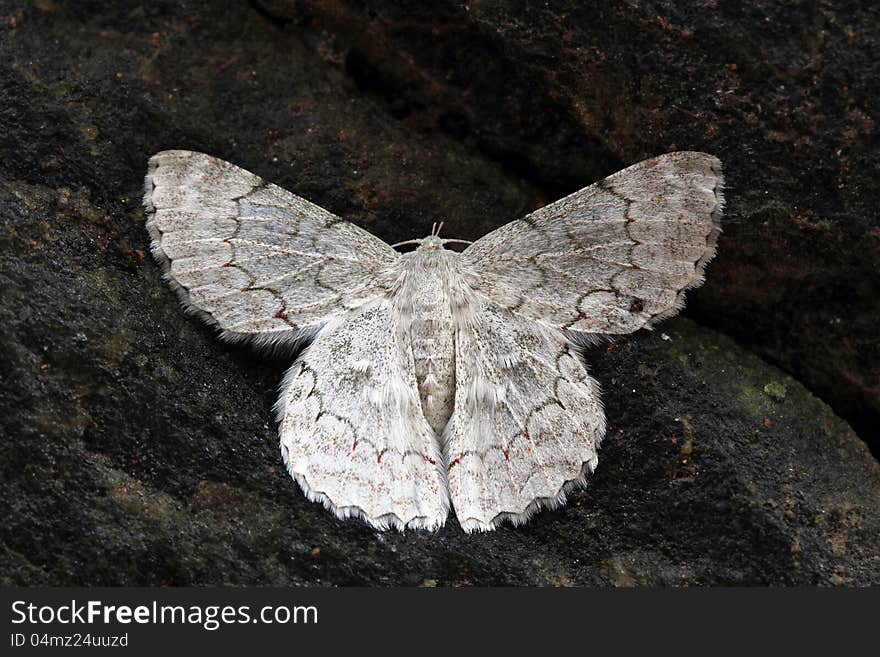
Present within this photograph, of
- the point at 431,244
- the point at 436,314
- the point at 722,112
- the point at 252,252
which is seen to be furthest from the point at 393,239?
the point at 722,112

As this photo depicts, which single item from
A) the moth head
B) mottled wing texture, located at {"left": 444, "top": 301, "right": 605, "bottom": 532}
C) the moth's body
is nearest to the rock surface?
mottled wing texture, located at {"left": 444, "top": 301, "right": 605, "bottom": 532}

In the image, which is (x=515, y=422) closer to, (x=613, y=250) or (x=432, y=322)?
(x=432, y=322)

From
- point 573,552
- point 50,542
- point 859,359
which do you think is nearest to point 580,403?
point 573,552

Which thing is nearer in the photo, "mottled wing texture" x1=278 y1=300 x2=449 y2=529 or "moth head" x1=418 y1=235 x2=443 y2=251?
"mottled wing texture" x1=278 y1=300 x2=449 y2=529

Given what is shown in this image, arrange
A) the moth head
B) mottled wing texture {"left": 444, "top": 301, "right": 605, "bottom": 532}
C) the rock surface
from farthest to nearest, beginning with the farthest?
the moth head
mottled wing texture {"left": 444, "top": 301, "right": 605, "bottom": 532}
the rock surface

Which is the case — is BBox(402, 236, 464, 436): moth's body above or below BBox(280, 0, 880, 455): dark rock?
below

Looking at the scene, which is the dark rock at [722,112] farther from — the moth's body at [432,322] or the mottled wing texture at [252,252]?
the mottled wing texture at [252,252]

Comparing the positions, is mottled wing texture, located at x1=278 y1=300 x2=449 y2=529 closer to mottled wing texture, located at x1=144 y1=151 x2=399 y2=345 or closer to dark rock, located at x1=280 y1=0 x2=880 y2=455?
mottled wing texture, located at x1=144 y1=151 x2=399 y2=345

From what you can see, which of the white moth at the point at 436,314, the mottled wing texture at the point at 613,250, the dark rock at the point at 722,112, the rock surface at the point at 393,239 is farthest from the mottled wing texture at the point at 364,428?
the dark rock at the point at 722,112
